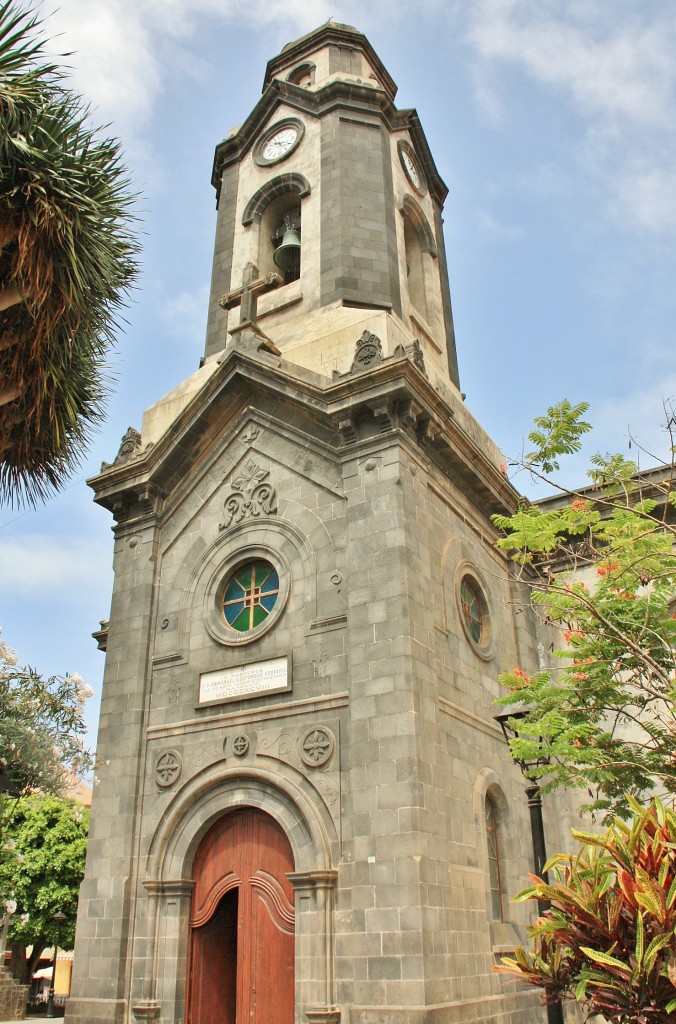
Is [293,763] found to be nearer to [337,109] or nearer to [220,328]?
[220,328]

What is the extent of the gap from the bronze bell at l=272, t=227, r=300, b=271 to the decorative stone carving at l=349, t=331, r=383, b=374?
225 inches

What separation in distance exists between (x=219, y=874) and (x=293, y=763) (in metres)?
2.34

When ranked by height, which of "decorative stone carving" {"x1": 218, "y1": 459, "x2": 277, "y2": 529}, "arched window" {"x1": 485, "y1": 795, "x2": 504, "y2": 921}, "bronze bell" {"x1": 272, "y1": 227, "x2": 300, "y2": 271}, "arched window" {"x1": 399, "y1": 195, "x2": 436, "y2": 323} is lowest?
"arched window" {"x1": 485, "y1": 795, "x2": 504, "y2": 921}

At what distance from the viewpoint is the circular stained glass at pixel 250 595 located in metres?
15.7

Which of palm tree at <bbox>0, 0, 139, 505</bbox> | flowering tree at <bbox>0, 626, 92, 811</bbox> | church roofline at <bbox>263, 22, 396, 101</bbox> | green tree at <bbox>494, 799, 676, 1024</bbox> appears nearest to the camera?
green tree at <bbox>494, 799, 676, 1024</bbox>

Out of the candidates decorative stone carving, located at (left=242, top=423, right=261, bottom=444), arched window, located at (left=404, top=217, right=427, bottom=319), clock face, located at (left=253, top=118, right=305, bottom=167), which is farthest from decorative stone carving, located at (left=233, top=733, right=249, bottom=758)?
clock face, located at (left=253, top=118, right=305, bottom=167)

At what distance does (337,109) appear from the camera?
21.5 m

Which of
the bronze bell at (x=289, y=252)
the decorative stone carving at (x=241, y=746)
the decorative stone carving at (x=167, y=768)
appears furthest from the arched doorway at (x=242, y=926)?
the bronze bell at (x=289, y=252)

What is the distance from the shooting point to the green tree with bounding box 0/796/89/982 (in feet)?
94.0

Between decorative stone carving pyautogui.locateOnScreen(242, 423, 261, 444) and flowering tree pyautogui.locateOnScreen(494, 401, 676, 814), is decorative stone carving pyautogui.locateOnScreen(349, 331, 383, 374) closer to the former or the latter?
decorative stone carving pyautogui.locateOnScreen(242, 423, 261, 444)

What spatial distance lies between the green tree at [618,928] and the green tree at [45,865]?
2424cm

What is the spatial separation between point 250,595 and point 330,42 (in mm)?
16319

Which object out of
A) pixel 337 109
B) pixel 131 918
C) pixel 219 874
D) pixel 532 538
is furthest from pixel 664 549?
pixel 337 109

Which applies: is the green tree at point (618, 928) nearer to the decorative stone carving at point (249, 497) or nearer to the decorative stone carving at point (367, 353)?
the decorative stone carving at point (367, 353)
